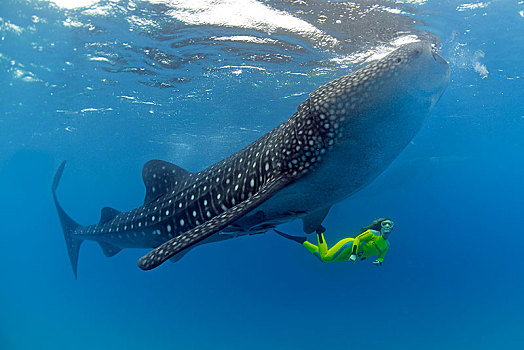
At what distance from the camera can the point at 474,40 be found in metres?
12.3

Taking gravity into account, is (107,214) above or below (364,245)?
above

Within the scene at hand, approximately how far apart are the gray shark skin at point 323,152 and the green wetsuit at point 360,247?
15.4 feet

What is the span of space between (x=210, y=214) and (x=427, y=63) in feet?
10.1

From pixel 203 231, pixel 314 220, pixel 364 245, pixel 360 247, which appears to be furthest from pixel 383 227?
pixel 203 231

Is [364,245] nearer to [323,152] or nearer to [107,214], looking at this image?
[323,152]

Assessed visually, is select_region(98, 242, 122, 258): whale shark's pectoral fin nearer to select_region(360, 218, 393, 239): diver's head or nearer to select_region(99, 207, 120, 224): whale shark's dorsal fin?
select_region(99, 207, 120, 224): whale shark's dorsal fin

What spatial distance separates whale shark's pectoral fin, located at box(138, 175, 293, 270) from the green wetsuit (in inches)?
215

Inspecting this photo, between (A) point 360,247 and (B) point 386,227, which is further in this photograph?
(A) point 360,247

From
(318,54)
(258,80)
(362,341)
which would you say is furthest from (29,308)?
(318,54)

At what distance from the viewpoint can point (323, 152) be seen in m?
3.21

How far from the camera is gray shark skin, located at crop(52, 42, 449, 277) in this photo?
280 centimetres

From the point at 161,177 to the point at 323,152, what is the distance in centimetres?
356

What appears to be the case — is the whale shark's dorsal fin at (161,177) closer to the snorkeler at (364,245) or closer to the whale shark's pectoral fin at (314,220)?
the whale shark's pectoral fin at (314,220)

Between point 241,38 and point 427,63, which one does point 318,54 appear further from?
point 427,63
